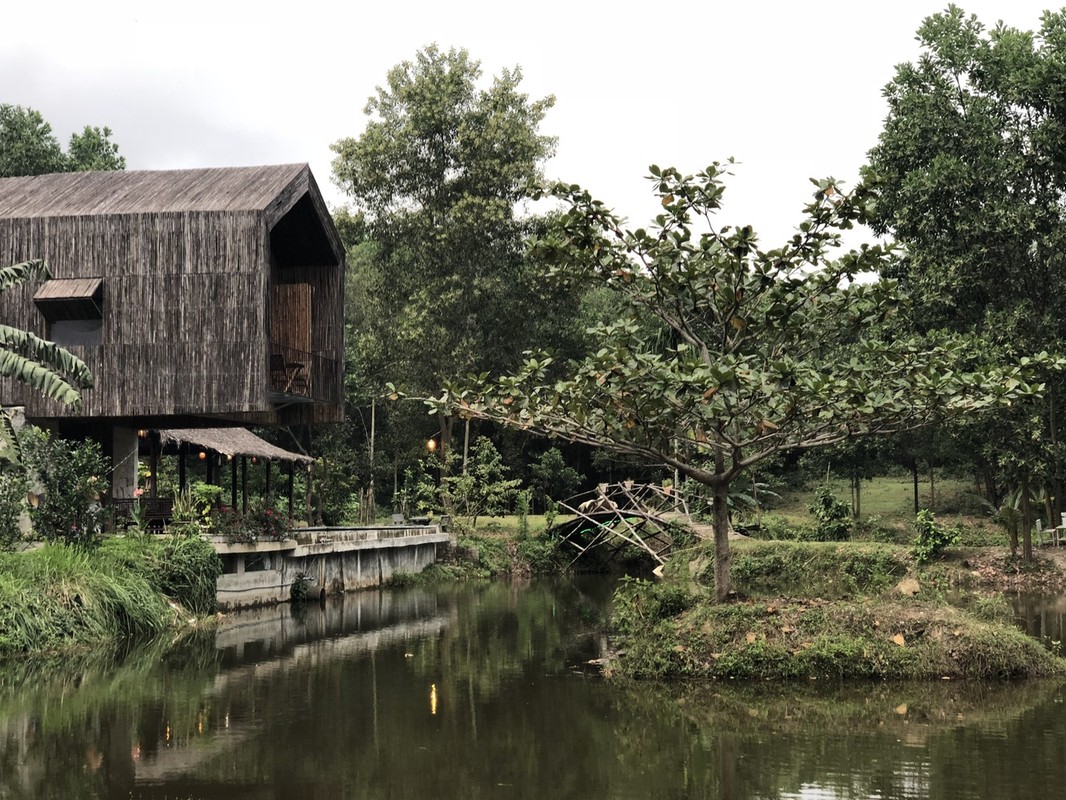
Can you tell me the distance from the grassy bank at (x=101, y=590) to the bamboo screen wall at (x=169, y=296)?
4.04 meters

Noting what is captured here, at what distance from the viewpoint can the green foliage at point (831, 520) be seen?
101ft

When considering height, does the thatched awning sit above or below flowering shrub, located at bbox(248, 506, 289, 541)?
above

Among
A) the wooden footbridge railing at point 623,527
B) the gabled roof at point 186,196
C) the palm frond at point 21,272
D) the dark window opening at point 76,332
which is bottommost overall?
the wooden footbridge railing at point 623,527

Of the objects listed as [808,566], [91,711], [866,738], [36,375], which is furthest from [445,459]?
[866,738]

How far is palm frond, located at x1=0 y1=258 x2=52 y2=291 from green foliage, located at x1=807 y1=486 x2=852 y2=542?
2012 cm

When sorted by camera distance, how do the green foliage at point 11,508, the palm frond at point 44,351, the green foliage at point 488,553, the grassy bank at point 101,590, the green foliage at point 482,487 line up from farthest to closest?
the green foliage at point 482,487 < the green foliage at point 488,553 < the palm frond at point 44,351 < the green foliage at point 11,508 < the grassy bank at point 101,590

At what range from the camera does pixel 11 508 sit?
20047 mm

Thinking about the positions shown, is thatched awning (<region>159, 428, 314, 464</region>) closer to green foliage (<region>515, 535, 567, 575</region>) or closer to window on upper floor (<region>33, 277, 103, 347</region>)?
window on upper floor (<region>33, 277, 103, 347</region>)

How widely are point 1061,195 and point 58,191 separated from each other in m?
26.5

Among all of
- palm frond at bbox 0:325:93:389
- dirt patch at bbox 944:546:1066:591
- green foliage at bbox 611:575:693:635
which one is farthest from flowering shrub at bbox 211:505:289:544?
dirt patch at bbox 944:546:1066:591

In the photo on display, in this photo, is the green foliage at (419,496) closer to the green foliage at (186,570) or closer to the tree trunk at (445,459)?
the tree trunk at (445,459)

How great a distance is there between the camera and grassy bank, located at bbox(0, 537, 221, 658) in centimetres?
1714

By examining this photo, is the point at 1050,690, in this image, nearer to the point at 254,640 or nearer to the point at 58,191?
the point at 254,640

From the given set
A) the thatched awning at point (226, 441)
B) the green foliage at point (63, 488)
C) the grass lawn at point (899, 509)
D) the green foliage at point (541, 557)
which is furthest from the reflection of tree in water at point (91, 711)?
the grass lawn at point (899, 509)
